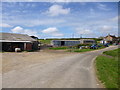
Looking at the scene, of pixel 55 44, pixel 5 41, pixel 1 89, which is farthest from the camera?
pixel 55 44

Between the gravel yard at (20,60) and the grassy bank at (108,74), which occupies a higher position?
the gravel yard at (20,60)

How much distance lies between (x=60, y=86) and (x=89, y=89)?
5.65 ft

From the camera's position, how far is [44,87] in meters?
8.27

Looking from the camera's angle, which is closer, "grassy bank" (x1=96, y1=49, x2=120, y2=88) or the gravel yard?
"grassy bank" (x1=96, y1=49, x2=120, y2=88)

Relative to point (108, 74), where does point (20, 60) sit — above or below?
above

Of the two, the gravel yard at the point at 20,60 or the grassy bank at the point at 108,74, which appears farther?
the gravel yard at the point at 20,60

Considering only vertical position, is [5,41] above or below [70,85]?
above

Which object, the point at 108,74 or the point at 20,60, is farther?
the point at 20,60

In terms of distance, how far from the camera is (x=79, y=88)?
815 centimetres

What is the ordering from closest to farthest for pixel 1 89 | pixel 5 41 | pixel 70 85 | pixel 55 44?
1. pixel 1 89
2. pixel 70 85
3. pixel 5 41
4. pixel 55 44

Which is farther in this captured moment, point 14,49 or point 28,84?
point 14,49

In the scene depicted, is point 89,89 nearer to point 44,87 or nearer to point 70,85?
point 70,85

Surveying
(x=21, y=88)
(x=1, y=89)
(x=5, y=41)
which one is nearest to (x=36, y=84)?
(x=21, y=88)

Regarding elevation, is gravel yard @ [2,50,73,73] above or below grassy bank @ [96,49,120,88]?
above
